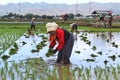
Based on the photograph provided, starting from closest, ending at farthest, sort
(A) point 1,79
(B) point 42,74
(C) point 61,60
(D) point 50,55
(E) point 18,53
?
(A) point 1,79
(B) point 42,74
(C) point 61,60
(D) point 50,55
(E) point 18,53

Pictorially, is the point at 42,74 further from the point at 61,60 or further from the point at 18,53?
the point at 18,53

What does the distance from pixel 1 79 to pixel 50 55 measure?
472cm

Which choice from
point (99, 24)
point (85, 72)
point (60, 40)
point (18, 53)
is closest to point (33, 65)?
point (60, 40)

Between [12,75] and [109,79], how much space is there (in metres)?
1.96

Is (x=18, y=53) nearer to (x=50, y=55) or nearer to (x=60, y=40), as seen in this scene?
(x=50, y=55)

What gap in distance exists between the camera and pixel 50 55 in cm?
1234

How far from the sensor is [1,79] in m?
7.70

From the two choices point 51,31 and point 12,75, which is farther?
point 51,31

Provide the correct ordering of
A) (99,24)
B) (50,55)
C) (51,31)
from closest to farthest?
(51,31) < (50,55) < (99,24)

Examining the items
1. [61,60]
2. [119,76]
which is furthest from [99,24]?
[119,76]

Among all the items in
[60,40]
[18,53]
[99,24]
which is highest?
[60,40]

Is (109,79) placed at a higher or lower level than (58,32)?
lower

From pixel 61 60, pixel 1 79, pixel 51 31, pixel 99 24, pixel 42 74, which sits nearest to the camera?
pixel 1 79

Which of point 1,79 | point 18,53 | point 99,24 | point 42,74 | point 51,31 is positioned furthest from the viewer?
point 99,24
